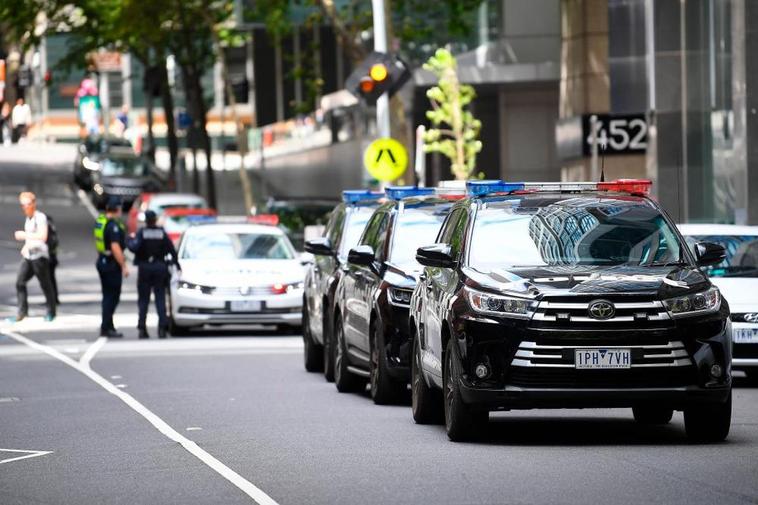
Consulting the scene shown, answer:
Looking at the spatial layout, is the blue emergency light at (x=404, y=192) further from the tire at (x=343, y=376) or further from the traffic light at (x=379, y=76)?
the traffic light at (x=379, y=76)

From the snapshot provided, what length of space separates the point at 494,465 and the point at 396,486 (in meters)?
1.15

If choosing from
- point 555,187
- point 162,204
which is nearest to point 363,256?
point 555,187

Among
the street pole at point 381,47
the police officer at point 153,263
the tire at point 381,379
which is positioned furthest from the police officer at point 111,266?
the tire at point 381,379

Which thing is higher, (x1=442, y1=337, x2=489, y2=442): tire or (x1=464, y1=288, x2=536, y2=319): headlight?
(x1=464, y1=288, x2=536, y2=319): headlight

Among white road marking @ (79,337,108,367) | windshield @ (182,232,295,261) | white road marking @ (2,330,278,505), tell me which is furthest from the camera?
windshield @ (182,232,295,261)

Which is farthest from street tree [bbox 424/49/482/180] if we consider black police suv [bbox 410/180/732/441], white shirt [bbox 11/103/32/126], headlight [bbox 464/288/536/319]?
white shirt [bbox 11/103/32/126]

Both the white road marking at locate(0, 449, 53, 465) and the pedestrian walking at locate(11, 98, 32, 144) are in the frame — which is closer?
the white road marking at locate(0, 449, 53, 465)

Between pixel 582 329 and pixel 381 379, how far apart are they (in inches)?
175

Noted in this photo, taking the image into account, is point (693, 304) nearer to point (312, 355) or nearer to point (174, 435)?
point (174, 435)

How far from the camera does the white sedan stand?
28.0 m

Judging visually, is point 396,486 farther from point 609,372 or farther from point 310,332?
point 310,332

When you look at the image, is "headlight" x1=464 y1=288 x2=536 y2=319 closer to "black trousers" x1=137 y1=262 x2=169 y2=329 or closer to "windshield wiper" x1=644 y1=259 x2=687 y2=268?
"windshield wiper" x1=644 y1=259 x2=687 y2=268

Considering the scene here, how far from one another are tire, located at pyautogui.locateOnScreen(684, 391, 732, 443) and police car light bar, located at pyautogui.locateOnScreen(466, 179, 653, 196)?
193cm

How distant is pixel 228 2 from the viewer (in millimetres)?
57844
